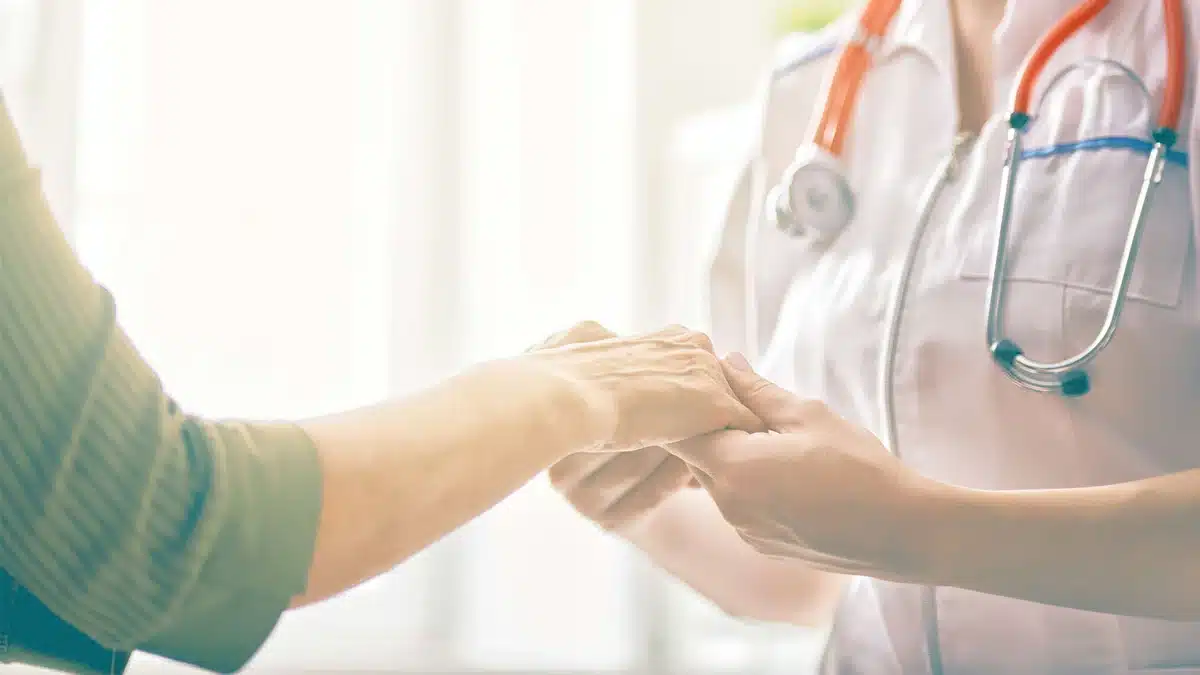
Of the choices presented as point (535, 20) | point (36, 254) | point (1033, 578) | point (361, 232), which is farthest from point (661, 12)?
point (36, 254)

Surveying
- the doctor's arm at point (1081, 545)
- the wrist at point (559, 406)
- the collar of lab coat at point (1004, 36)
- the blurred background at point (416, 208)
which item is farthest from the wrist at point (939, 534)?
the blurred background at point (416, 208)

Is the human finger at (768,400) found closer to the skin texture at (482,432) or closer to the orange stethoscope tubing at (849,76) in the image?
the skin texture at (482,432)

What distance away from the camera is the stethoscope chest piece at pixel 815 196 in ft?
3.01

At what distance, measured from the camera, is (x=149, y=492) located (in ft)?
1.71

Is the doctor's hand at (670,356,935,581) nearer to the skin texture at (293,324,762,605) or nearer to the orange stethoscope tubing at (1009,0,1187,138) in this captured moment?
the skin texture at (293,324,762,605)

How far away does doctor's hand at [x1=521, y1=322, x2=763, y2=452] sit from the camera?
74 cm

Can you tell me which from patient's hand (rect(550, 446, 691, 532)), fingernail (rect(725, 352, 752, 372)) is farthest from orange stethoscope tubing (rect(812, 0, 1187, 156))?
patient's hand (rect(550, 446, 691, 532))

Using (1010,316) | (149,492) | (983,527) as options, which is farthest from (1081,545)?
(149,492)

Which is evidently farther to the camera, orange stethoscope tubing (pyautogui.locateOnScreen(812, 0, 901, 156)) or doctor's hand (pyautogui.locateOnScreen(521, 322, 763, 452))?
orange stethoscope tubing (pyautogui.locateOnScreen(812, 0, 901, 156))

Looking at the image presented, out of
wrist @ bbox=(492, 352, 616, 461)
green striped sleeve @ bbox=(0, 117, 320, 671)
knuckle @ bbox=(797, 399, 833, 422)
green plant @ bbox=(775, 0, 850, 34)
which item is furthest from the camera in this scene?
green plant @ bbox=(775, 0, 850, 34)

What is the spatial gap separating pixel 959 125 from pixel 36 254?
2.20 ft

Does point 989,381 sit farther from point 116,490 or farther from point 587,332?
point 116,490

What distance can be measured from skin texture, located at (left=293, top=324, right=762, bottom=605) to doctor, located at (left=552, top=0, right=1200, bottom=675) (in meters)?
0.04

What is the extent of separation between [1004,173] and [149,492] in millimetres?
609
